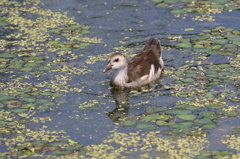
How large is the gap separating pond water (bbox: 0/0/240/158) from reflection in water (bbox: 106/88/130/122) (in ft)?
0.06

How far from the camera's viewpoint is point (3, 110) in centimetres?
1066

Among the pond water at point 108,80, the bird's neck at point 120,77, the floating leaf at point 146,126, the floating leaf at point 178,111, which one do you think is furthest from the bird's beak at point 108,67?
the floating leaf at point 146,126

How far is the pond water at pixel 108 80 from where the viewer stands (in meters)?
9.40

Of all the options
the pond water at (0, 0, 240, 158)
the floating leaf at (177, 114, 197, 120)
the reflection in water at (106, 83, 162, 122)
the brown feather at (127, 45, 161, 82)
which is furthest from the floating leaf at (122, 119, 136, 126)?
the brown feather at (127, 45, 161, 82)

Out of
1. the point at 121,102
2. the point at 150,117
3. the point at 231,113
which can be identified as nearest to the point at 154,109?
the point at 150,117

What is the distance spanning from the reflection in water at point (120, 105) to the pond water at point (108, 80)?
2cm

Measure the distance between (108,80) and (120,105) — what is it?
1.34m

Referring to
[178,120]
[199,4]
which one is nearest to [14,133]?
[178,120]

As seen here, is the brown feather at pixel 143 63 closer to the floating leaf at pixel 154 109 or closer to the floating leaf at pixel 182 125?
the floating leaf at pixel 154 109

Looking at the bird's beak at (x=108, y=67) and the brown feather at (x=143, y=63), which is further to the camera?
→ the brown feather at (x=143, y=63)

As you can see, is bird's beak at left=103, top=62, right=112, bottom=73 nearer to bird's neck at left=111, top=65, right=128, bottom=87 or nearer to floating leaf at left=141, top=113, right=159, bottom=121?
bird's neck at left=111, top=65, right=128, bottom=87

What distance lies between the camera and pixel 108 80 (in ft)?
39.7

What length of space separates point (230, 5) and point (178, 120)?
602 cm

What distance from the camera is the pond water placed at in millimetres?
9398
